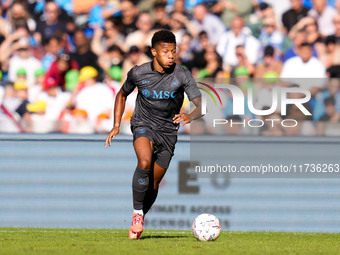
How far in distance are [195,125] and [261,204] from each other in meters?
1.56

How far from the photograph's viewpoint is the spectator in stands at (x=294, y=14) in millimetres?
9633

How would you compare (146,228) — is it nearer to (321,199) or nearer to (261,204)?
(261,204)

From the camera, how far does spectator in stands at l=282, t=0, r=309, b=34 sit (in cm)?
963

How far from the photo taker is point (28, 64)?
9648mm

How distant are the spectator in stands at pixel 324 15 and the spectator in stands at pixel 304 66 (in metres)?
0.61

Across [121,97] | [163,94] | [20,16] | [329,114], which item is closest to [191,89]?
[163,94]

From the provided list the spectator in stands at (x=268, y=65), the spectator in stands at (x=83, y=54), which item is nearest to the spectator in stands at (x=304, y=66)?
the spectator in stands at (x=268, y=65)

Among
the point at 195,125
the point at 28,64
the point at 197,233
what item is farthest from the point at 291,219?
the point at 28,64

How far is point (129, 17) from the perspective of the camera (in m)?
9.95

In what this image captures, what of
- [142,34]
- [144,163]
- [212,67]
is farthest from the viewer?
[142,34]

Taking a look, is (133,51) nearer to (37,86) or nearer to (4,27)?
(37,86)

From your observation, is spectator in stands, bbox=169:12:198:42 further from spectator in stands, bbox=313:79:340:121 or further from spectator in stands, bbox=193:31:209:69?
spectator in stands, bbox=313:79:340:121

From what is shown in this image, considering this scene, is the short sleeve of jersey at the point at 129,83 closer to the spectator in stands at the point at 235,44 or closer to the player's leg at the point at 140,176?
the player's leg at the point at 140,176

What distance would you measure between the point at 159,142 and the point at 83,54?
452 cm
